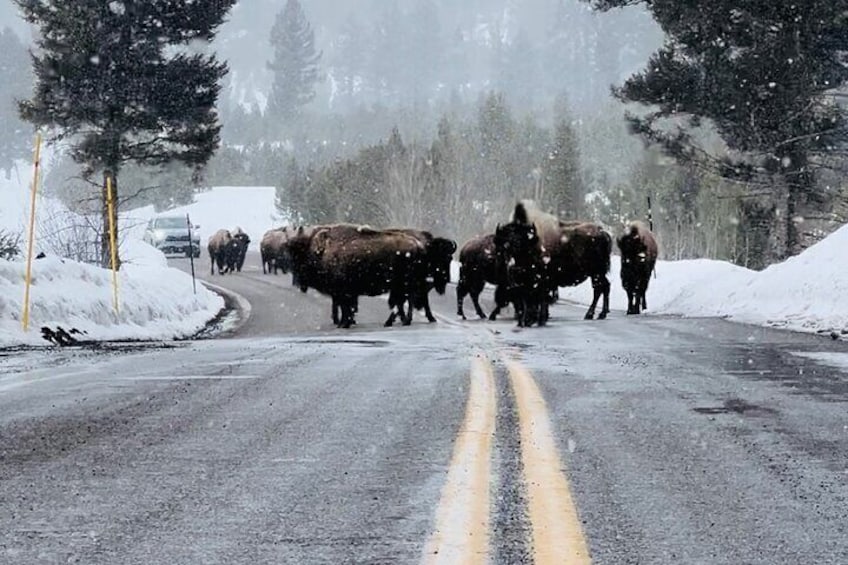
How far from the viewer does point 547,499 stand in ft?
13.1

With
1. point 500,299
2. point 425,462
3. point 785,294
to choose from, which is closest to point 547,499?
point 425,462

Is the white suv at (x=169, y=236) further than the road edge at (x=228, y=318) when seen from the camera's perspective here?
Yes

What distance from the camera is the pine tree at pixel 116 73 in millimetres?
28781

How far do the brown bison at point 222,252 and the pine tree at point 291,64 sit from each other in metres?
129

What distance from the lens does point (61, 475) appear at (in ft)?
15.1

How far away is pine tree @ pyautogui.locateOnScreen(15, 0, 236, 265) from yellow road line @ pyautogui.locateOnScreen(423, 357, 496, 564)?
941 inches

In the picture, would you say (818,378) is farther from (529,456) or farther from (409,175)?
(409,175)

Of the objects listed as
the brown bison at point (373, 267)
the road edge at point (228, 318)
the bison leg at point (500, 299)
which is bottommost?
the road edge at point (228, 318)

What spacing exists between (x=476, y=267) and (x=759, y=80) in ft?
34.1

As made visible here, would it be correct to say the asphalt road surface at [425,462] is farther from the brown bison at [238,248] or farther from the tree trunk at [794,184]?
the brown bison at [238,248]

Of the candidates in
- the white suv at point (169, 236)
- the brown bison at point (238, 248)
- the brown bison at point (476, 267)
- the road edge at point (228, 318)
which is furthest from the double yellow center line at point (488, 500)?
the white suv at point (169, 236)

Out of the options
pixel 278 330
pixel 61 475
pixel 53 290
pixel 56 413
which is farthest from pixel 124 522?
pixel 278 330

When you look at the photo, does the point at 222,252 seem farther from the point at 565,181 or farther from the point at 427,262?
Answer: the point at 565,181

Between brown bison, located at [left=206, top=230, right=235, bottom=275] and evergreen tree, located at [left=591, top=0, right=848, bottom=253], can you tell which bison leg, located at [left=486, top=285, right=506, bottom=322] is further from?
brown bison, located at [left=206, top=230, right=235, bottom=275]
